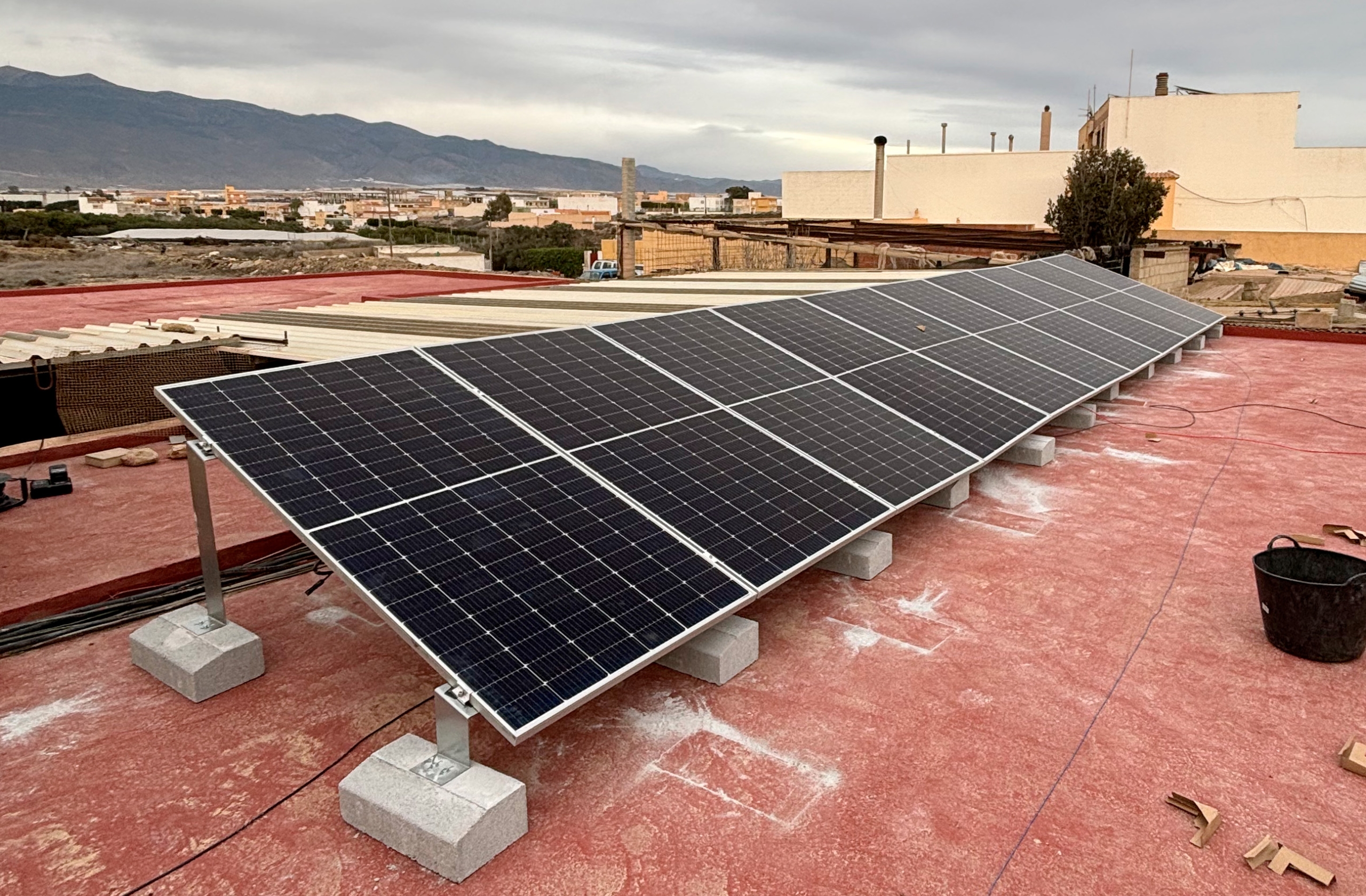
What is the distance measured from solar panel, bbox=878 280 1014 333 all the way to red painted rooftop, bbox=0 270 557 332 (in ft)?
53.4

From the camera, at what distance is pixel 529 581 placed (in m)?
6.68

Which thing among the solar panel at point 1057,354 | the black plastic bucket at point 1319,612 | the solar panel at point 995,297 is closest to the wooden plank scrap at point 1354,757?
the black plastic bucket at point 1319,612

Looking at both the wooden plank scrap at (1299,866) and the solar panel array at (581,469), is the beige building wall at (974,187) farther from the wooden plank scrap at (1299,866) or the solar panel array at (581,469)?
the wooden plank scrap at (1299,866)

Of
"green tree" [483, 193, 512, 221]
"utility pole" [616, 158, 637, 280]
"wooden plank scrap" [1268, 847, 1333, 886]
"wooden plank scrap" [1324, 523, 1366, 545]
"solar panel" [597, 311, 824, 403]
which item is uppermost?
"green tree" [483, 193, 512, 221]

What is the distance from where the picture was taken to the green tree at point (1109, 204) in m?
38.5

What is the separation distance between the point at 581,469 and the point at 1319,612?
644 centimetres

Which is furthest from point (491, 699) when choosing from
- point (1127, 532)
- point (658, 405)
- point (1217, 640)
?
point (1127, 532)

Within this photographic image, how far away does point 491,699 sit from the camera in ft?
18.6

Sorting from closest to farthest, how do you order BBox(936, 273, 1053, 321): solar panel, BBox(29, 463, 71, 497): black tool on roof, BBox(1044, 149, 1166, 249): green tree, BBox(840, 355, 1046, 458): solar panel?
1. BBox(840, 355, 1046, 458): solar panel
2. BBox(29, 463, 71, 497): black tool on roof
3. BBox(936, 273, 1053, 321): solar panel
4. BBox(1044, 149, 1166, 249): green tree

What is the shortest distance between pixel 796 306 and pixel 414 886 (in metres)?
11.2

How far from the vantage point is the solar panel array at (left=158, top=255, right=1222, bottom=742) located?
6289 millimetres

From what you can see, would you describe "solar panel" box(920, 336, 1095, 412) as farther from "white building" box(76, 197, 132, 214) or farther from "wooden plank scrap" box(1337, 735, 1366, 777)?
"white building" box(76, 197, 132, 214)

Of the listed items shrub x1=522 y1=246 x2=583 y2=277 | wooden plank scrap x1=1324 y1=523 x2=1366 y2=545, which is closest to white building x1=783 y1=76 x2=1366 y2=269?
shrub x1=522 y1=246 x2=583 y2=277

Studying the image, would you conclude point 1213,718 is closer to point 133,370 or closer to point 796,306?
point 796,306
